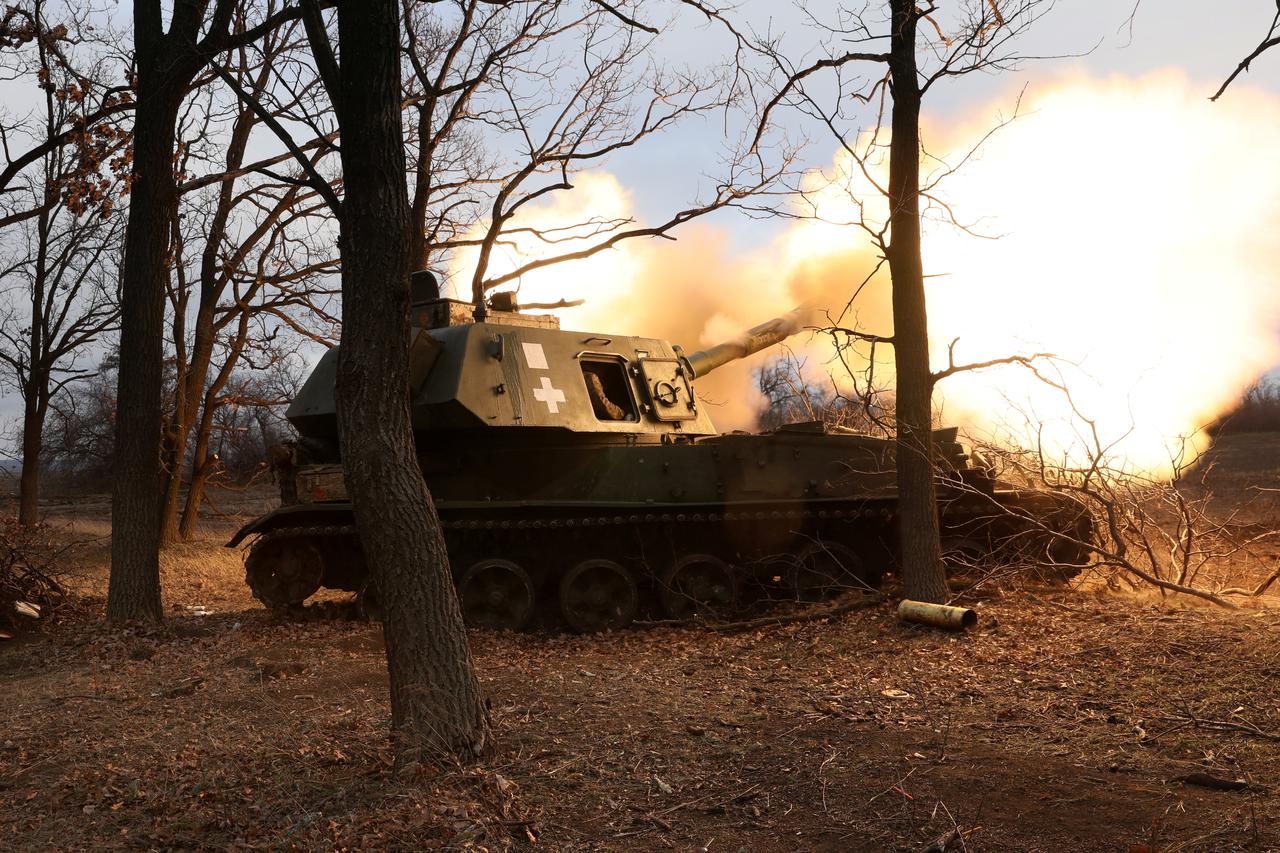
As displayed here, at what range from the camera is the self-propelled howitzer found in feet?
35.8

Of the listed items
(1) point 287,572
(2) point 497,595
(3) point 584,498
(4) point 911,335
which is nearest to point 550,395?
(3) point 584,498

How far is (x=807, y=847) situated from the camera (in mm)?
4645

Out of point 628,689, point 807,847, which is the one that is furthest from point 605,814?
point 628,689

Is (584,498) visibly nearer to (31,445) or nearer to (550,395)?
(550,395)

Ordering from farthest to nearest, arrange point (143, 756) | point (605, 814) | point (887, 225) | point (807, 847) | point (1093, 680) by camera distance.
Result: point (887, 225), point (1093, 680), point (143, 756), point (605, 814), point (807, 847)

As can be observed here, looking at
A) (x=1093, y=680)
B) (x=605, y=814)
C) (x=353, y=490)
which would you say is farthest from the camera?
(x=1093, y=680)

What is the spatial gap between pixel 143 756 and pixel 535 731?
7.15 feet

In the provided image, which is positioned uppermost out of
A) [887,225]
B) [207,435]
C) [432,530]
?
[887,225]

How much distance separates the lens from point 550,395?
37.0 feet

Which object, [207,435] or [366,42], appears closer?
[366,42]

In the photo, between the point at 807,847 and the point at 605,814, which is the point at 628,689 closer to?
the point at 605,814

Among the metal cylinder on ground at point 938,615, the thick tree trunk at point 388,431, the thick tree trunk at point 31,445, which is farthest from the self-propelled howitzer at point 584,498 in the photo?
the thick tree trunk at point 31,445

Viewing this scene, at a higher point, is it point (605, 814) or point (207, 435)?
point (207, 435)

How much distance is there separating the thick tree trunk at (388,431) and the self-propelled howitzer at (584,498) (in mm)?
4887
